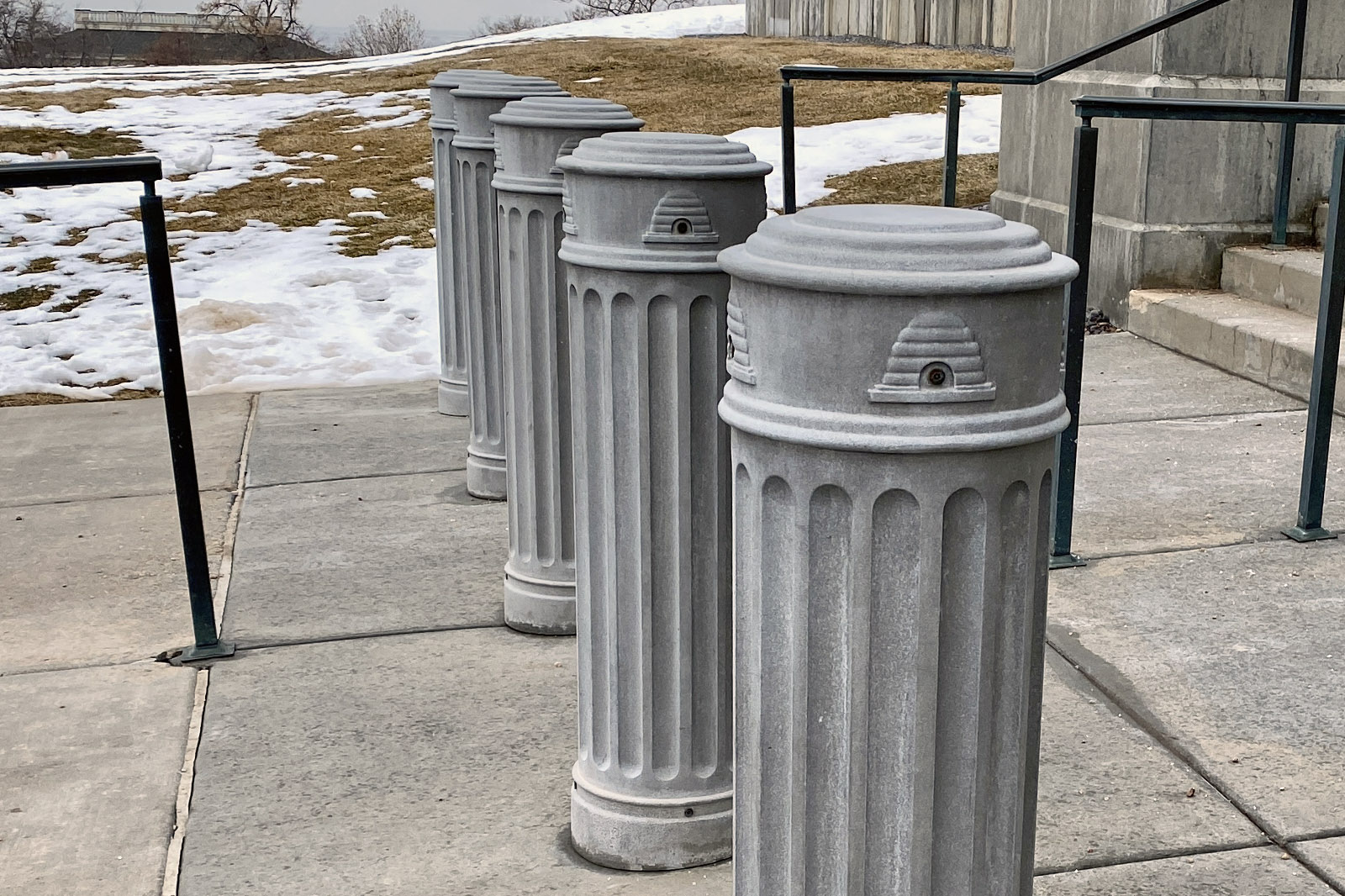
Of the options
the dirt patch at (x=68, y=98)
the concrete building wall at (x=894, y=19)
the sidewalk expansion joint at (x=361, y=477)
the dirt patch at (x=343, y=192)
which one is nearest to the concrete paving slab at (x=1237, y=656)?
the sidewalk expansion joint at (x=361, y=477)

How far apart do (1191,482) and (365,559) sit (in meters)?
2.85

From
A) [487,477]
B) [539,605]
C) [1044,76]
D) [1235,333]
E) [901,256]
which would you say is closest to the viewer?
[901,256]

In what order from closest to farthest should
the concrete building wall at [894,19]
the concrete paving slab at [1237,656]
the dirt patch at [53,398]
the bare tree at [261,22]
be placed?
the concrete paving slab at [1237,656] → the dirt patch at [53,398] → the concrete building wall at [894,19] → the bare tree at [261,22]

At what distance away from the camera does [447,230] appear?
602 cm

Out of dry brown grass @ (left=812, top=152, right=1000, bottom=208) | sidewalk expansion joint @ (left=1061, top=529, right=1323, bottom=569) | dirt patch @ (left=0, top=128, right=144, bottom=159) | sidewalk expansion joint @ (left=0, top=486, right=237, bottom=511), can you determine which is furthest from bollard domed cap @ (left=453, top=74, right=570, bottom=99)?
dirt patch @ (left=0, top=128, right=144, bottom=159)

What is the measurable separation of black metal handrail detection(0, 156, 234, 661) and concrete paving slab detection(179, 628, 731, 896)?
0.18 m

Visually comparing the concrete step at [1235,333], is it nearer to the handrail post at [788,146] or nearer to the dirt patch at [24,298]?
the handrail post at [788,146]

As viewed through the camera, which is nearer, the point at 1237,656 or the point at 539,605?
the point at 1237,656

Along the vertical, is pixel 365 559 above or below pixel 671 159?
below

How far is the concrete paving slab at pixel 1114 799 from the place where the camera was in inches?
112

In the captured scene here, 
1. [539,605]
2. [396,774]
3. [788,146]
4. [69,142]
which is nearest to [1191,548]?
[539,605]

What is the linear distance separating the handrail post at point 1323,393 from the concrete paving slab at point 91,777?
332 centimetres

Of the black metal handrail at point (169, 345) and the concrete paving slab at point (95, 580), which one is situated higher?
the black metal handrail at point (169, 345)

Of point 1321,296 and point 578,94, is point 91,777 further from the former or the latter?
point 578,94
